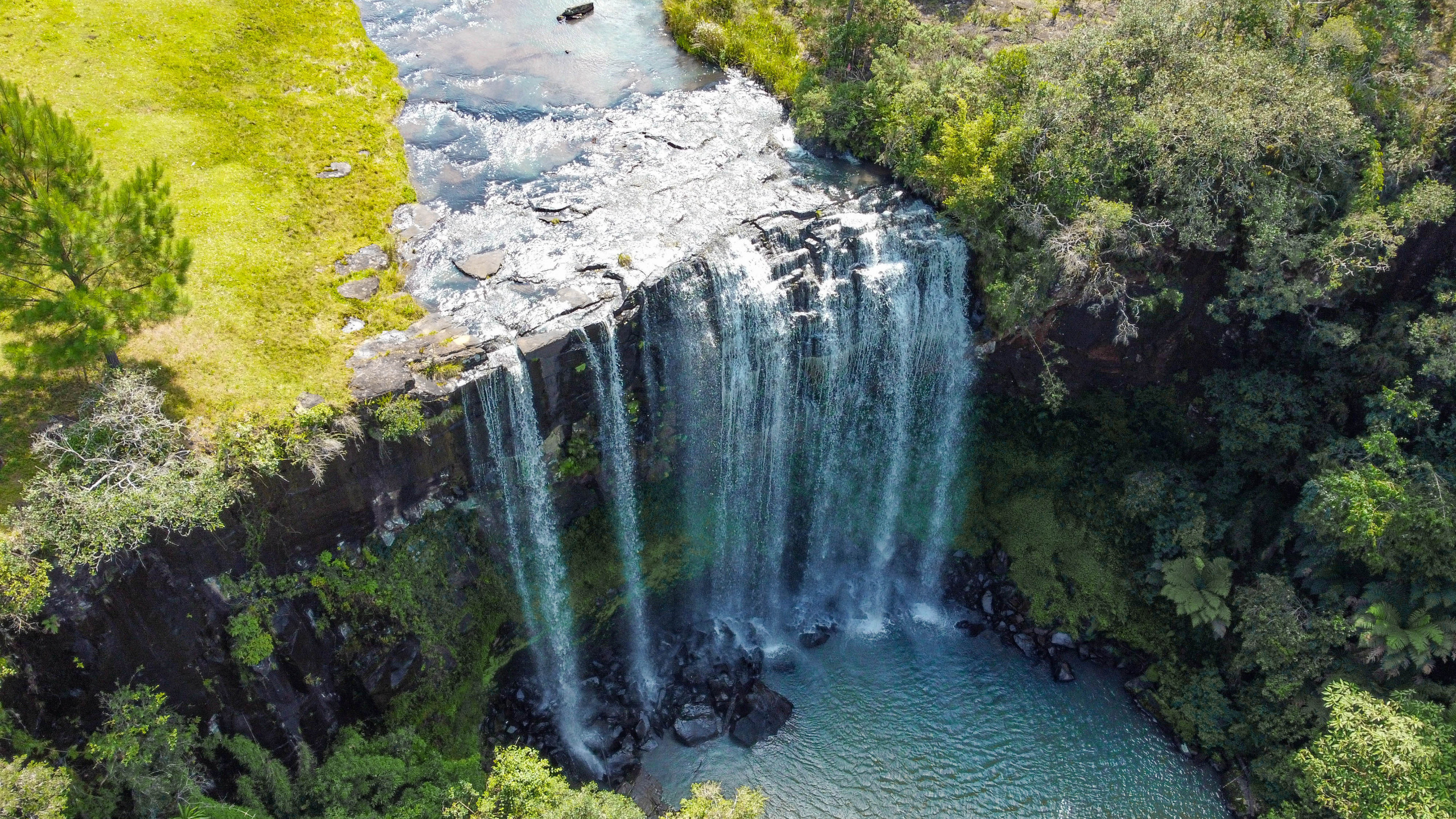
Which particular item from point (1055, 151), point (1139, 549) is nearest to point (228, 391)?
point (1055, 151)

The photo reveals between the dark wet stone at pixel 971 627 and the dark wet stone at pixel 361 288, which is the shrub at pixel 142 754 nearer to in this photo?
the dark wet stone at pixel 361 288

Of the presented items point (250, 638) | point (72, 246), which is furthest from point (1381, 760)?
point (72, 246)

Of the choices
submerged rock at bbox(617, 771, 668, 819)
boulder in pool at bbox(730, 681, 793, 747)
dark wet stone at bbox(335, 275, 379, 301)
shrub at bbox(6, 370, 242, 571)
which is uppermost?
dark wet stone at bbox(335, 275, 379, 301)

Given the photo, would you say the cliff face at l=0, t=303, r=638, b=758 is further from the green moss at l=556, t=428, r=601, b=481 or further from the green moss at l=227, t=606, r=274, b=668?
the green moss at l=556, t=428, r=601, b=481

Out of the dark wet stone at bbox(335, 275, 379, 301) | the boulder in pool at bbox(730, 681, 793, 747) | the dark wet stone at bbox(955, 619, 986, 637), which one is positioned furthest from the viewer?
the dark wet stone at bbox(955, 619, 986, 637)

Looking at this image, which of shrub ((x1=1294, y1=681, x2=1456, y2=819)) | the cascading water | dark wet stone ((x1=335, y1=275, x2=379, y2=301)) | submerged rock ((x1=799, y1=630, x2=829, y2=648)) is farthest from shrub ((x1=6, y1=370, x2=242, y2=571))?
shrub ((x1=1294, y1=681, x2=1456, y2=819))

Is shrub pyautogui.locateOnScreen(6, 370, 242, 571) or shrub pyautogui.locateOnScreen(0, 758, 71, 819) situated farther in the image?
shrub pyautogui.locateOnScreen(6, 370, 242, 571)
